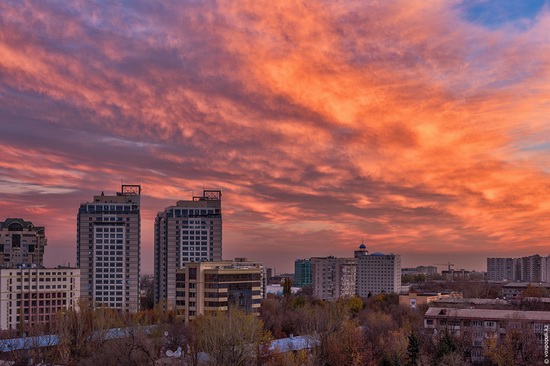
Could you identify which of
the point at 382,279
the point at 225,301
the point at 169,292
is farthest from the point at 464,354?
the point at 382,279

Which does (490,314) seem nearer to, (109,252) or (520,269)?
(109,252)

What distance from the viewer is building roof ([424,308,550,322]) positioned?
2364 cm

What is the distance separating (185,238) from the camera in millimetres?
37344

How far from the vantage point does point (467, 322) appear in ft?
80.5

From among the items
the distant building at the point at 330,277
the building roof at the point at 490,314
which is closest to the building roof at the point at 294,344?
the building roof at the point at 490,314

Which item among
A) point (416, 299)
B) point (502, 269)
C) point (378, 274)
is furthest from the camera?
point (502, 269)

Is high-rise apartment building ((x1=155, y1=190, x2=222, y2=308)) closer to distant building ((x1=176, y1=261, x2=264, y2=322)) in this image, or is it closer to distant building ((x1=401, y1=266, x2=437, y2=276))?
distant building ((x1=176, y1=261, x2=264, y2=322))

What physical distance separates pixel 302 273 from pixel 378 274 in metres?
16.7

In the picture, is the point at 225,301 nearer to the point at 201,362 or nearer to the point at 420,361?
the point at 201,362

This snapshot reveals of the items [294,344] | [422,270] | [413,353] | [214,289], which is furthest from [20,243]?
[422,270]

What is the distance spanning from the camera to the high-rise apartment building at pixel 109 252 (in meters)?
34.8

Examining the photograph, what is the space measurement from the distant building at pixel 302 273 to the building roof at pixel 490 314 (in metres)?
47.6

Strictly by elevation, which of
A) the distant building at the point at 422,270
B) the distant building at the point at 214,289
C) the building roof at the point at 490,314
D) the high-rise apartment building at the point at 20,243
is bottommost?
the distant building at the point at 422,270

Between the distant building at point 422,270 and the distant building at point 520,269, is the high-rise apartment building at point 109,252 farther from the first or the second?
the distant building at point 422,270
